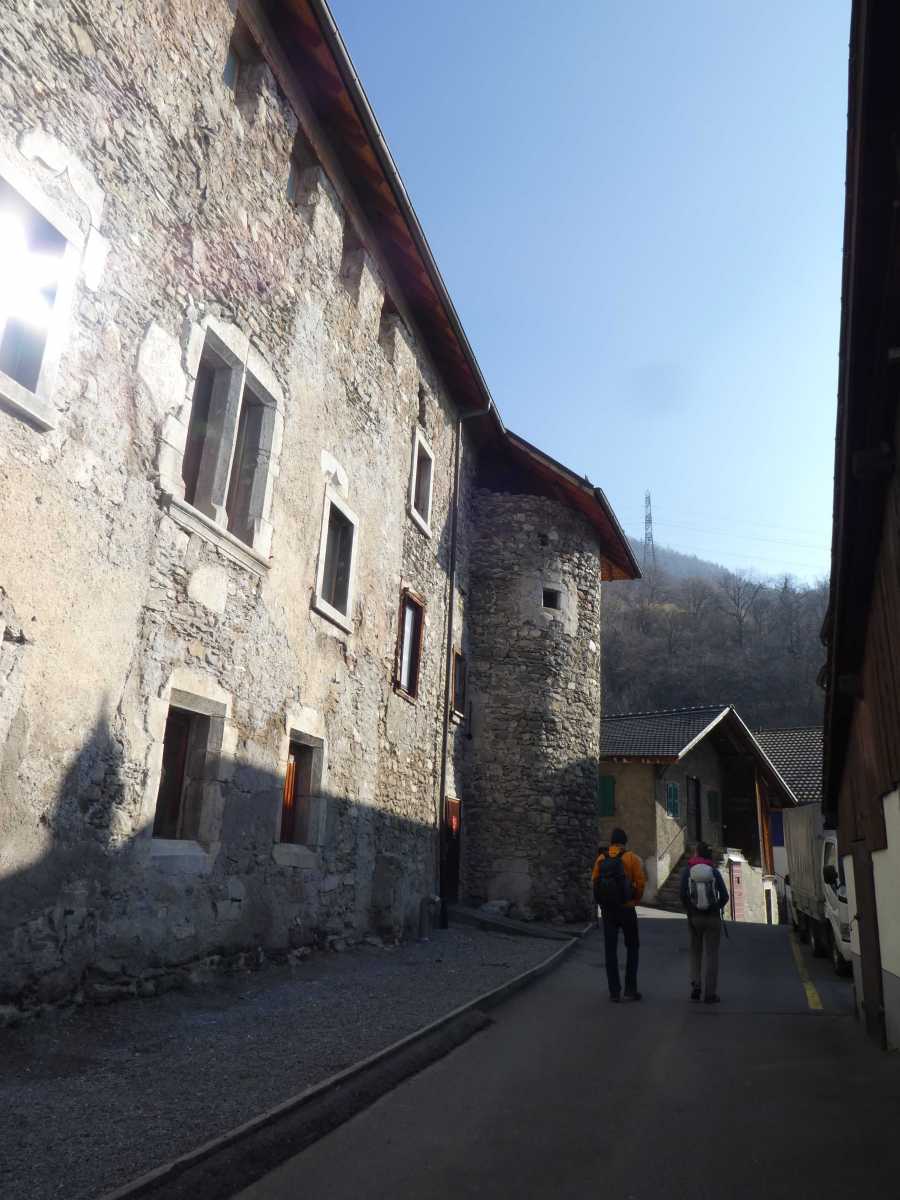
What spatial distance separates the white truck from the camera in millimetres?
10575

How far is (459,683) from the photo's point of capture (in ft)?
52.6

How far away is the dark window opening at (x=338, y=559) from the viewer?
35.2 feet

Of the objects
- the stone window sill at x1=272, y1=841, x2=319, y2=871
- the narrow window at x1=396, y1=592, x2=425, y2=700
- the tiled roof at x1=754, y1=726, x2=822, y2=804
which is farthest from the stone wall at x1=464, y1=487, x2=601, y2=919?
the tiled roof at x1=754, y1=726, x2=822, y2=804

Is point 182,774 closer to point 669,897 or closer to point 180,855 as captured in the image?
point 180,855

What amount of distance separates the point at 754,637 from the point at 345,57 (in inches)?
2207

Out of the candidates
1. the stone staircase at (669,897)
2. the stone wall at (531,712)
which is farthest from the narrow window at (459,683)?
the stone staircase at (669,897)

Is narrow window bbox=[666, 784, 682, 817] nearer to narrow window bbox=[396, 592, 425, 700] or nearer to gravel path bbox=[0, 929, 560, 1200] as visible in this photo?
narrow window bbox=[396, 592, 425, 700]

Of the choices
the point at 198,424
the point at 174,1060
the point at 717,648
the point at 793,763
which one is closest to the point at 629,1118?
the point at 174,1060

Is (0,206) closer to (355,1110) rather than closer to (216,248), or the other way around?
(216,248)

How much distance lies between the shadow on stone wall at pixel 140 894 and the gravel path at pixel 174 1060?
9.1 inches

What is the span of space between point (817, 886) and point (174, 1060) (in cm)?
1034

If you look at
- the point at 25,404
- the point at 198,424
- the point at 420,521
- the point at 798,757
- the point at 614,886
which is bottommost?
the point at 614,886

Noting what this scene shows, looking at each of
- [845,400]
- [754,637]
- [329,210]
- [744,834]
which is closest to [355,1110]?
[845,400]

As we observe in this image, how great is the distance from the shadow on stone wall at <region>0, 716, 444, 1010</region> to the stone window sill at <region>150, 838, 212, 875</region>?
0.02m
